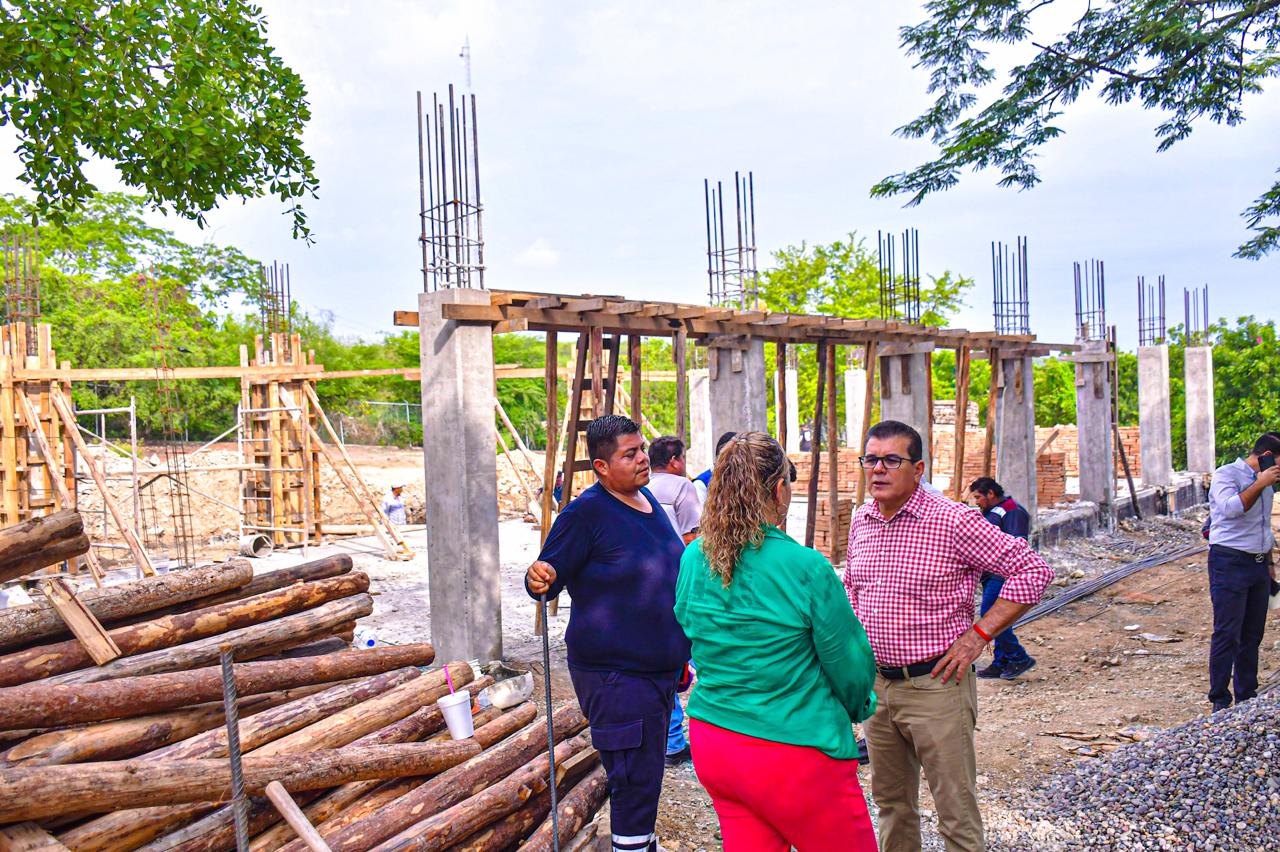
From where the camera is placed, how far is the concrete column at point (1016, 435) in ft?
45.7

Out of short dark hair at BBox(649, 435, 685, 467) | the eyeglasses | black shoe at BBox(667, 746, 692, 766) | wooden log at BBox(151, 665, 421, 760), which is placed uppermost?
the eyeglasses

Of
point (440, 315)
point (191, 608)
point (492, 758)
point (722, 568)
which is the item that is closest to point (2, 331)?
point (440, 315)

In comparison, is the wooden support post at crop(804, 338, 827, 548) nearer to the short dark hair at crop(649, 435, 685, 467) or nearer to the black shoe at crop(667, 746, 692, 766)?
the black shoe at crop(667, 746, 692, 766)

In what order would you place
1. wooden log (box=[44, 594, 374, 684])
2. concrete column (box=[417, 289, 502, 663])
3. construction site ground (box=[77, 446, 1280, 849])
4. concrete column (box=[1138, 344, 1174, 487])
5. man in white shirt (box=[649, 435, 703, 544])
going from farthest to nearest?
1. concrete column (box=[1138, 344, 1174, 487])
2. concrete column (box=[417, 289, 502, 663])
3. man in white shirt (box=[649, 435, 703, 544])
4. construction site ground (box=[77, 446, 1280, 849])
5. wooden log (box=[44, 594, 374, 684])

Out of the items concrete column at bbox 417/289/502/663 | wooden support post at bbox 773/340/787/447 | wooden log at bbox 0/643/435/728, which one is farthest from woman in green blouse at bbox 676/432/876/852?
wooden support post at bbox 773/340/787/447

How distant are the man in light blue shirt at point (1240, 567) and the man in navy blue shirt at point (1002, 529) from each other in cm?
125

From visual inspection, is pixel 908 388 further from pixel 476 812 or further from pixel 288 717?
pixel 288 717

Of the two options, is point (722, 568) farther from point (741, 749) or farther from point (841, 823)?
point (841, 823)

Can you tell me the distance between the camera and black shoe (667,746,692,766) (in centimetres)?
563

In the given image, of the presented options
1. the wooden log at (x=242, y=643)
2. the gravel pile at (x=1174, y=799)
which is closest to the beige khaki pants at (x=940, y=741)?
the gravel pile at (x=1174, y=799)

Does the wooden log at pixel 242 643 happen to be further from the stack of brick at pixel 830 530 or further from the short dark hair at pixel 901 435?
the stack of brick at pixel 830 530

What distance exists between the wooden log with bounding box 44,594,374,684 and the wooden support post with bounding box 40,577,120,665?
0.05 m

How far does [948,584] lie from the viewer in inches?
130

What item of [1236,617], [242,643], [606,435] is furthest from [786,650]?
[1236,617]
